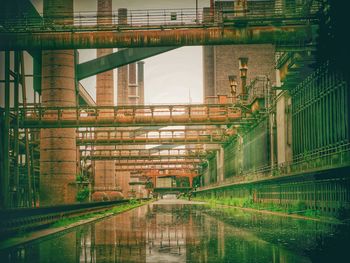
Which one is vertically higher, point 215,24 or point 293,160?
point 215,24

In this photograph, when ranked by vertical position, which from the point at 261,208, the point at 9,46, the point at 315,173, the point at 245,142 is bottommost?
the point at 261,208

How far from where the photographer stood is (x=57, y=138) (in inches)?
1308

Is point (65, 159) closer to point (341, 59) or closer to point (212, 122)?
point (212, 122)

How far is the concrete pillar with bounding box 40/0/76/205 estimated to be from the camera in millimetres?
32625

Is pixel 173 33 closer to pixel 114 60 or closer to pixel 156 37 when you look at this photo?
pixel 156 37

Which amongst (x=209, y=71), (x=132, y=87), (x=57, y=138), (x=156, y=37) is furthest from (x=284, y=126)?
(x=132, y=87)

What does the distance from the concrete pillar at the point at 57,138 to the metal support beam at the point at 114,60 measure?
30.7 ft

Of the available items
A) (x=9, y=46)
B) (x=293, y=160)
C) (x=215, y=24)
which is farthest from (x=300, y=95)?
(x=9, y=46)

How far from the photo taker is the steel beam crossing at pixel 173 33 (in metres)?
20.1

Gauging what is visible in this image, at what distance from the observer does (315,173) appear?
1695cm

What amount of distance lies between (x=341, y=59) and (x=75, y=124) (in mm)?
19713

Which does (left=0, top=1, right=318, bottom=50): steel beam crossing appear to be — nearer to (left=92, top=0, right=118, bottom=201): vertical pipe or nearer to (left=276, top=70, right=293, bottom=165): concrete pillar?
(left=276, top=70, right=293, bottom=165): concrete pillar

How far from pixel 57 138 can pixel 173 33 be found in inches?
607

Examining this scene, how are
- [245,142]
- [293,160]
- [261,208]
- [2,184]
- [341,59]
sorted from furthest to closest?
[245,142]
[261,208]
[293,160]
[2,184]
[341,59]
